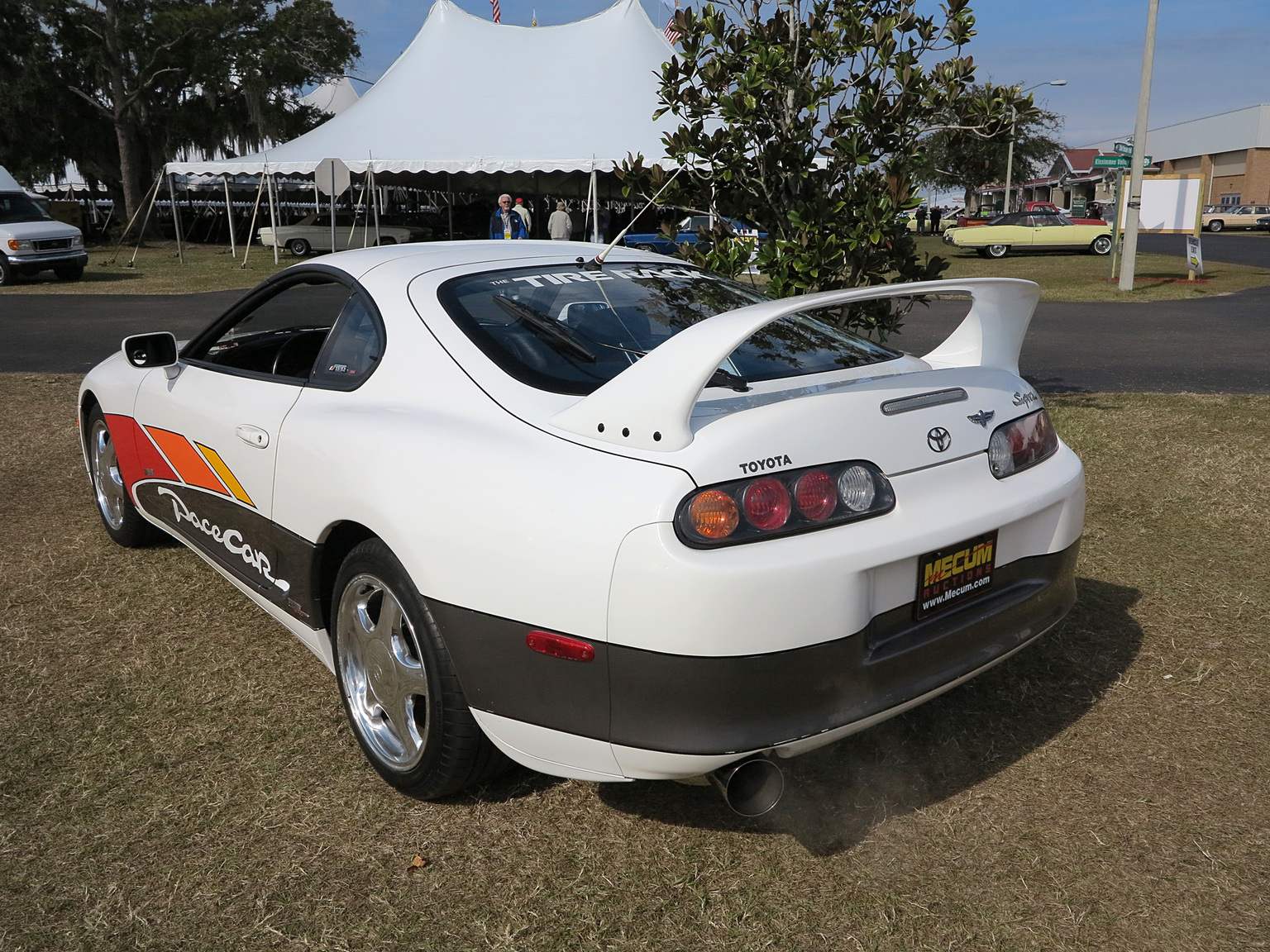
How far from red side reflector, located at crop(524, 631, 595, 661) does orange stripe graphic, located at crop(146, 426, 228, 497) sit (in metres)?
1.63

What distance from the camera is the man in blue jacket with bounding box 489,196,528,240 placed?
650 inches

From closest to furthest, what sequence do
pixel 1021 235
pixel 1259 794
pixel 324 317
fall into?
pixel 1259 794, pixel 324 317, pixel 1021 235

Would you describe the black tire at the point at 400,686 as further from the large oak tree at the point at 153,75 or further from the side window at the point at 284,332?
the large oak tree at the point at 153,75

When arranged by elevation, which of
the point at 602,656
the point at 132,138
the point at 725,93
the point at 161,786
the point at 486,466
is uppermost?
the point at 132,138

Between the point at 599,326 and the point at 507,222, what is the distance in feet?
46.7

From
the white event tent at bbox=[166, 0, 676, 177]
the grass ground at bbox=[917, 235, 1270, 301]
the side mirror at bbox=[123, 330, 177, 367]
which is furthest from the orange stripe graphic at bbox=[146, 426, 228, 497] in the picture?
the white event tent at bbox=[166, 0, 676, 177]

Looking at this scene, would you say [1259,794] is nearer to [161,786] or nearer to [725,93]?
[161,786]

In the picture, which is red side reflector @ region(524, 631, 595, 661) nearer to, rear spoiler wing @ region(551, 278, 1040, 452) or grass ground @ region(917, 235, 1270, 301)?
rear spoiler wing @ region(551, 278, 1040, 452)

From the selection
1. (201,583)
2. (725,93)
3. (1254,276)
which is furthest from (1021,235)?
(201,583)

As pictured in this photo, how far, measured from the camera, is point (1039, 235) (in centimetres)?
3003

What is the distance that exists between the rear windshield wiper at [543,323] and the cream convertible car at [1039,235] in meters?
30.1

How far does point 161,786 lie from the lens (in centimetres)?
280

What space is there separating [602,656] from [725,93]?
4828 millimetres

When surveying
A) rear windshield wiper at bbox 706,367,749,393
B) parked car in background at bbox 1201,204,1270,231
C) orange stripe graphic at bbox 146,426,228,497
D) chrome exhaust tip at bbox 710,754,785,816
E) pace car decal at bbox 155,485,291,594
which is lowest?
chrome exhaust tip at bbox 710,754,785,816
